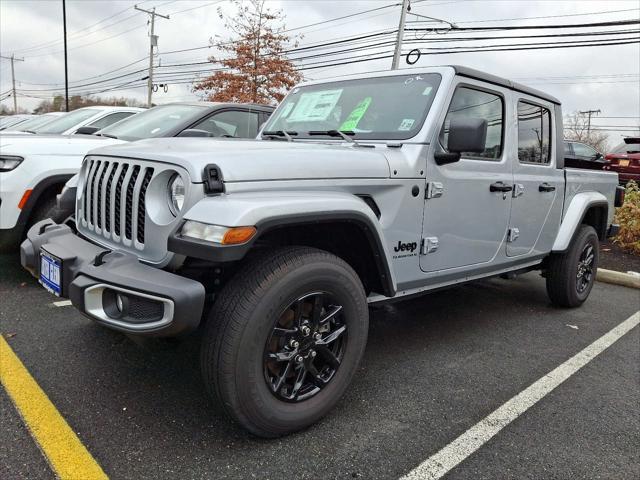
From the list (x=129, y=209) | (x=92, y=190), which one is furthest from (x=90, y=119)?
(x=129, y=209)

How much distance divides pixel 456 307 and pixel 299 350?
2650 millimetres

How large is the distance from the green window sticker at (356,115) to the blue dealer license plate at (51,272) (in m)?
1.81

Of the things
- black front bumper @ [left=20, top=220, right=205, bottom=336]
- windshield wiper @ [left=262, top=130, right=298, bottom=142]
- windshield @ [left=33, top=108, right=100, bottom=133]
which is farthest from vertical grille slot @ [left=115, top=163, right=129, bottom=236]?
windshield @ [left=33, top=108, right=100, bottom=133]

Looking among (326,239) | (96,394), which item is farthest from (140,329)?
(326,239)

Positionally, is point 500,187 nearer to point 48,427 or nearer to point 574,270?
point 574,270

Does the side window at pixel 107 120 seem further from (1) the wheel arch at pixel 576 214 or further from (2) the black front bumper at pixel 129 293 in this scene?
(1) the wheel arch at pixel 576 214

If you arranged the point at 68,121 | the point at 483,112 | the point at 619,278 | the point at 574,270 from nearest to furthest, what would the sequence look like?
the point at 483,112
the point at 574,270
the point at 619,278
the point at 68,121

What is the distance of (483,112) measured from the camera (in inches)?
135

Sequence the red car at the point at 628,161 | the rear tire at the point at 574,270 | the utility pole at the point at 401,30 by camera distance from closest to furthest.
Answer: the rear tire at the point at 574,270, the red car at the point at 628,161, the utility pole at the point at 401,30

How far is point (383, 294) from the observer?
2795mm

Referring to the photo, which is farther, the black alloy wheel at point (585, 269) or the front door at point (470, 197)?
the black alloy wheel at point (585, 269)

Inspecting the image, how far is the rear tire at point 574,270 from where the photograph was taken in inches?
178

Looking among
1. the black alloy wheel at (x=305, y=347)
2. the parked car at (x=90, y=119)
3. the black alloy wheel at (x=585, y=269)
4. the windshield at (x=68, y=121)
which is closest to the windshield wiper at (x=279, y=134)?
Answer: the black alloy wheel at (x=305, y=347)

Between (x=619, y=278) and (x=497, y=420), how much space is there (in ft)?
14.0
